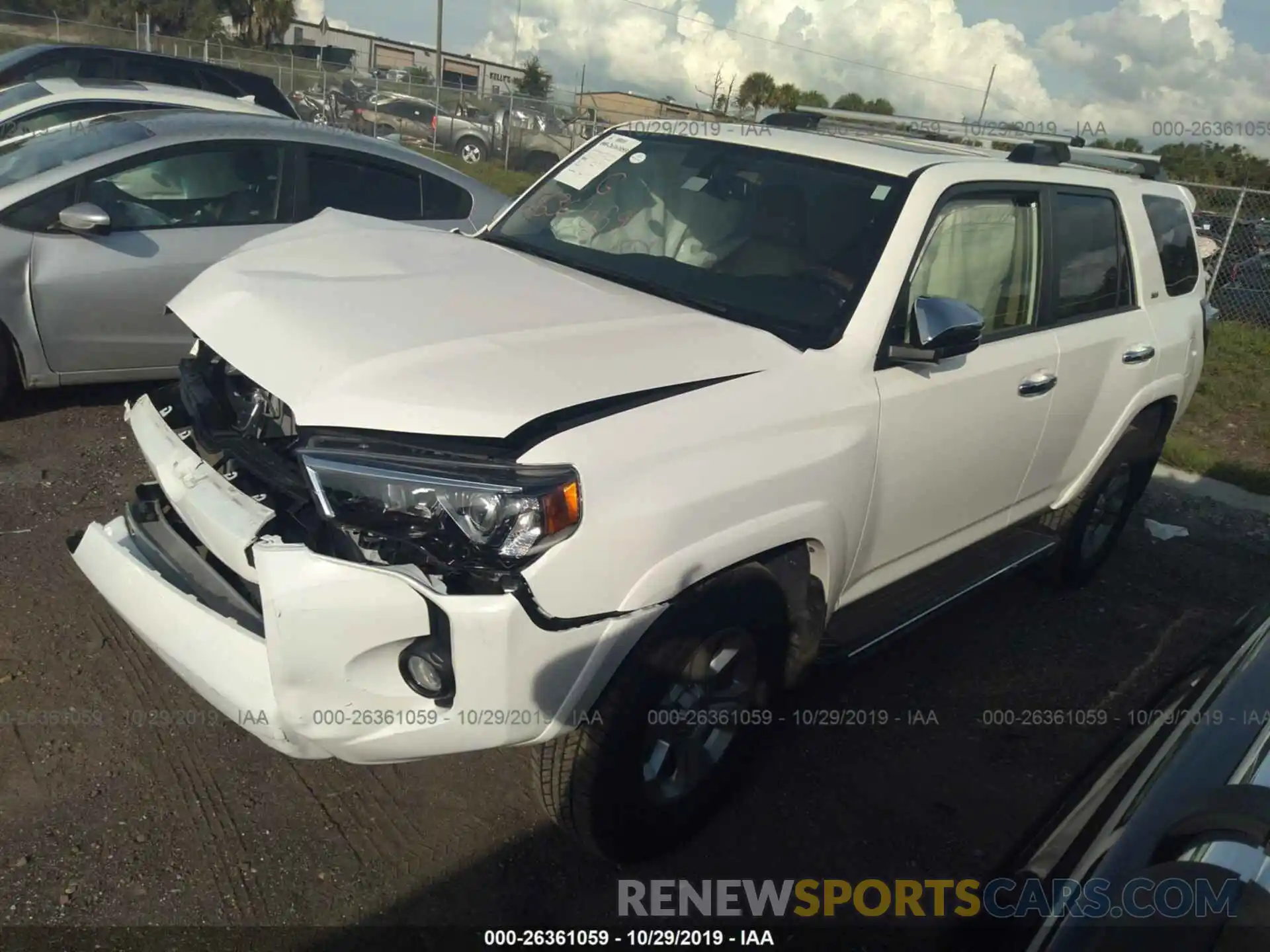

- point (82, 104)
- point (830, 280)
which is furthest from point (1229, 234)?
point (82, 104)

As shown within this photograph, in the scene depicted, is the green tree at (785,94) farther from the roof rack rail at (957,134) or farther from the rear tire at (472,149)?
the roof rack rail at (957,134)

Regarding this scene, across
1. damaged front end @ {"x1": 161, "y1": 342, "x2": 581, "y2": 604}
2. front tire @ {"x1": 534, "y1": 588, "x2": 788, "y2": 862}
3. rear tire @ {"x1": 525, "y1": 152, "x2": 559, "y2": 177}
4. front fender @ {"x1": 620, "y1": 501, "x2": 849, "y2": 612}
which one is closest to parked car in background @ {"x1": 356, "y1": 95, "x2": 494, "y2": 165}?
rear tire @ {"x1": 525, "y1": 152, "x2": 559, "y2": 177}

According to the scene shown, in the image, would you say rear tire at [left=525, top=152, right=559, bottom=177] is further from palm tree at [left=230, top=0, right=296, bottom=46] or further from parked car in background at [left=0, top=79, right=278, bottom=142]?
palm tree at [left=230, top=0, right=296, bottom=46]

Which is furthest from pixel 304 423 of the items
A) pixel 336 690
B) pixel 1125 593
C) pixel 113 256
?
pixel 1125 593

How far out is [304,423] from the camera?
2342mm

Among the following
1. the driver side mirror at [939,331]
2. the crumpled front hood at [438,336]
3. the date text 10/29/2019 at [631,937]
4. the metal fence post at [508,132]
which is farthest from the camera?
the metal fence post at [508,132]

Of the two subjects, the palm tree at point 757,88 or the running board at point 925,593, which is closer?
the running board at point 925,593

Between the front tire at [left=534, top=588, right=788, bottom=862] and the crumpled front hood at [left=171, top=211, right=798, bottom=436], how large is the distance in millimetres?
644

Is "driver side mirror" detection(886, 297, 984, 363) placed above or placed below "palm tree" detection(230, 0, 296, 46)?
below

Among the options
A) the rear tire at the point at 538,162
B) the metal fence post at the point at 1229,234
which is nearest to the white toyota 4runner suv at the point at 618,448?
the metal fence post at the point at 1229,234

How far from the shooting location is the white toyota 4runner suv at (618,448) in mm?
2219

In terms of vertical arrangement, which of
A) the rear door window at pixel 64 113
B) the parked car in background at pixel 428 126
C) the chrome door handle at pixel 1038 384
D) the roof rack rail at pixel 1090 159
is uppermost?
the parked car in background at pixel 428 126

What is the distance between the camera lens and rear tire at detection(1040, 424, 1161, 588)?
458 centimetres

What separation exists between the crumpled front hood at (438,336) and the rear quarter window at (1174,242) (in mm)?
2811
